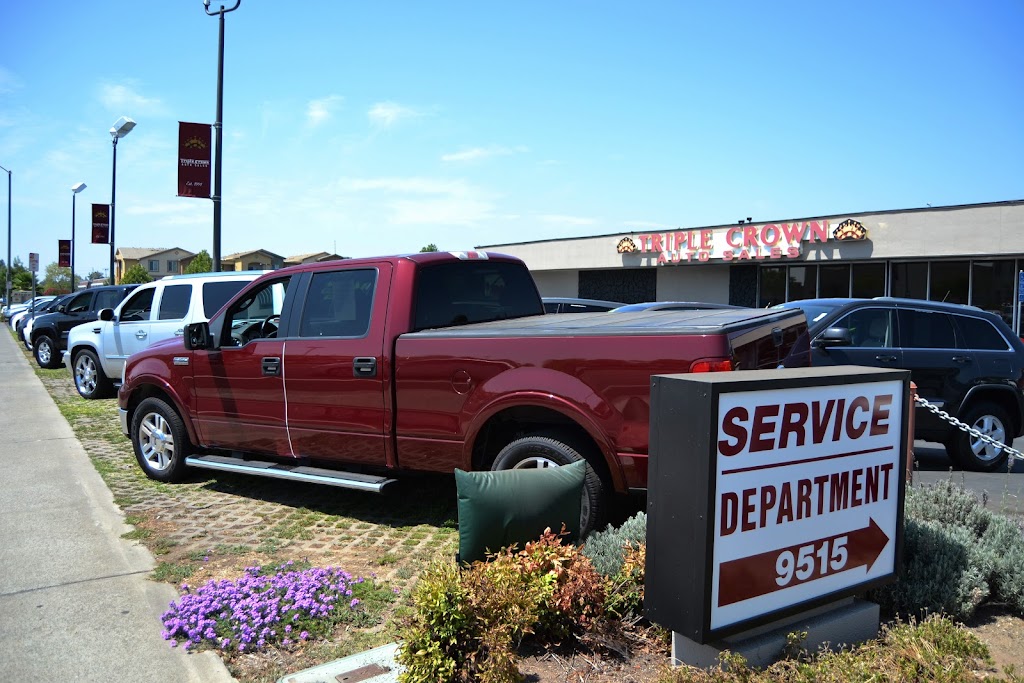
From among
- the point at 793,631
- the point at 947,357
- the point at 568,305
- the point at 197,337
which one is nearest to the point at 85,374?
the point at 568,305

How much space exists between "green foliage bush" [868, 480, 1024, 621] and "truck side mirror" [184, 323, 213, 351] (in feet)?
17.7

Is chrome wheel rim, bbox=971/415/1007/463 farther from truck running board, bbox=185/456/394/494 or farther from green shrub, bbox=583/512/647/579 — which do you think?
truck running board, bbox=185/456/394/494

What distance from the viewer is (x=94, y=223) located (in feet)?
96.4

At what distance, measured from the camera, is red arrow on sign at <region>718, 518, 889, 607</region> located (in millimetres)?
3260

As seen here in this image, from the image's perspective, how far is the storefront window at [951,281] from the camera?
24.0 m

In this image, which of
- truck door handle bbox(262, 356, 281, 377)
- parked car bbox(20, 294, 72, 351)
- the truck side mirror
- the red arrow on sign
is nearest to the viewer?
the red arrow on sign

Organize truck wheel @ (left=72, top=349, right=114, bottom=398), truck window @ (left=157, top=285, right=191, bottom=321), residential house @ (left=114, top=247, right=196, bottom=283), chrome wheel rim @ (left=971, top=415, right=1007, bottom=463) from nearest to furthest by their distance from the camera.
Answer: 1. chrome wheel rim @ (left=971, top=415, right=1007, bottom=463)
2. truck window @ (left=157, top=285, right=191, bottom=321)
3. truck wheel @ (left=72, top=349, right=114, bottom=398)
4. residential house @ (left=114, top=247, right=196, bottom=283)

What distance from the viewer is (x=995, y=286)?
23.6m

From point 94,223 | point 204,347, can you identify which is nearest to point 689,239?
point 94,223

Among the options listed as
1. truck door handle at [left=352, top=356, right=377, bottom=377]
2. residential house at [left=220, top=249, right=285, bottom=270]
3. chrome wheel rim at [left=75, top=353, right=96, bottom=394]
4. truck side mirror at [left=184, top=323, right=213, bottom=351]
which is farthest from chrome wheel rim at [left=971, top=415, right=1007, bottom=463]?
residential house at [left=220, top=249, right=285, bottom=270]

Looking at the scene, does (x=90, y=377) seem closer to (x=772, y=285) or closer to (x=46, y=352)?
(x=46, y=352)

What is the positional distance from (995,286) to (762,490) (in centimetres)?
2412

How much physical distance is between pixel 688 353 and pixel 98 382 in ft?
41.9

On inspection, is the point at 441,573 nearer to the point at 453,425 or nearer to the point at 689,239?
the point at 453,425
